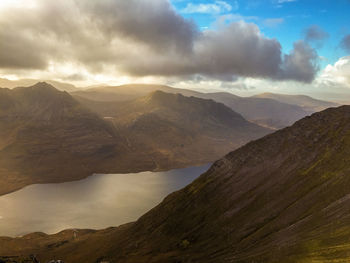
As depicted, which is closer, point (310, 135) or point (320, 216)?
point (320, 216)

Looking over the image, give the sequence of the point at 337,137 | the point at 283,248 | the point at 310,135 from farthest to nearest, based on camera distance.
Result: the point at 310,135 → the point at 337,137 → the point at 283,248

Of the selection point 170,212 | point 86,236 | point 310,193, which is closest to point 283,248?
point 310,193

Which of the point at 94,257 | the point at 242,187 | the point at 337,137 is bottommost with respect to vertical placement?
the point at 94,257

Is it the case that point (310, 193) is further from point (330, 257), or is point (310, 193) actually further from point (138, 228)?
point (138, 228)

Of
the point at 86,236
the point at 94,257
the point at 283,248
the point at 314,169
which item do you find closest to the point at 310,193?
the point at 314,169

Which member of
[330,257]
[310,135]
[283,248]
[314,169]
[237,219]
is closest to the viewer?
[330,257]

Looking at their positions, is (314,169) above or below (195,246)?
above

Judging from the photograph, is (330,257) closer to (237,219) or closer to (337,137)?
(237,219)
